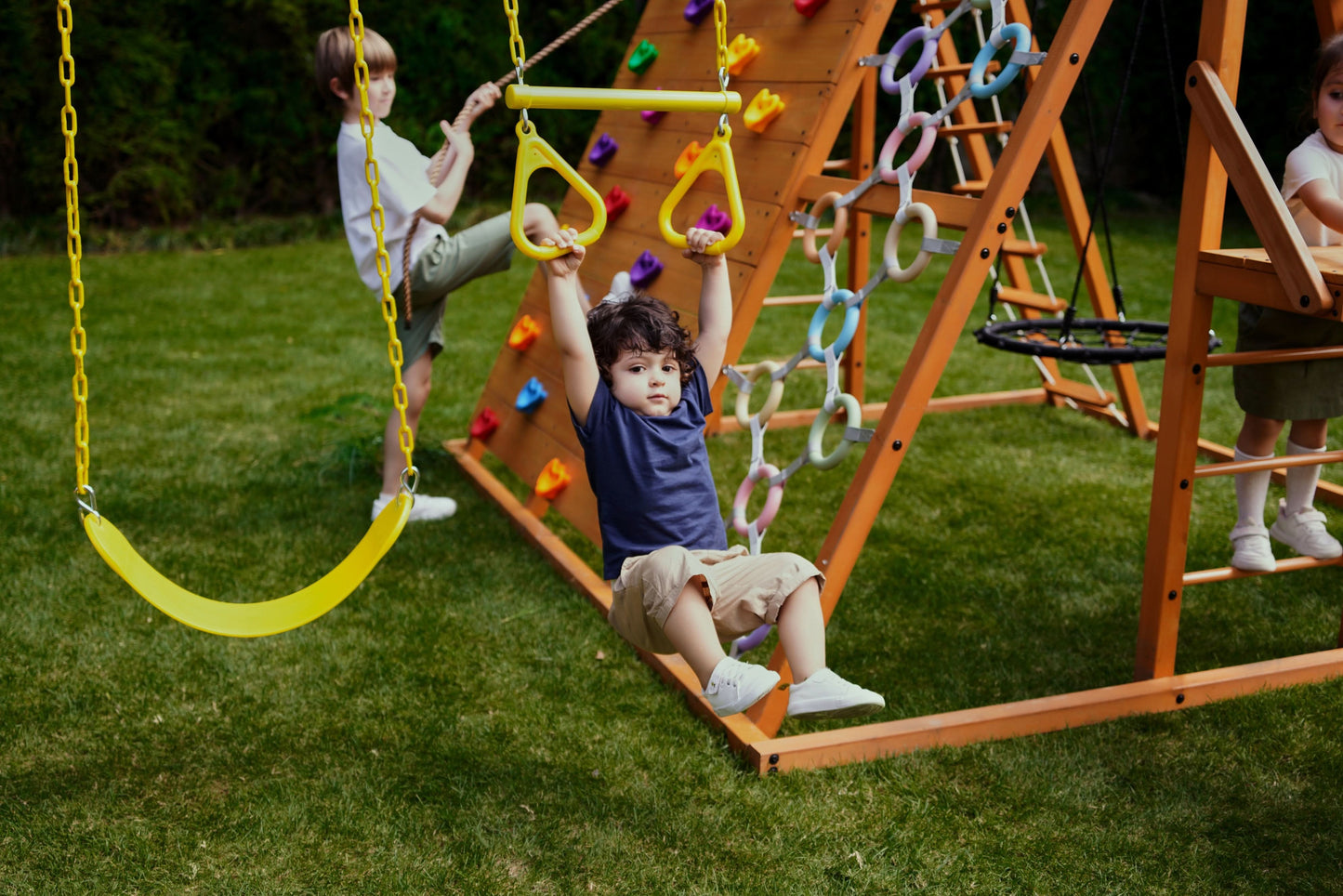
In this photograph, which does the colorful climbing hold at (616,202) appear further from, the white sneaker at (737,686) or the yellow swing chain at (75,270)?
the white sneaker at (737,686)

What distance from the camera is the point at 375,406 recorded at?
5.80 m

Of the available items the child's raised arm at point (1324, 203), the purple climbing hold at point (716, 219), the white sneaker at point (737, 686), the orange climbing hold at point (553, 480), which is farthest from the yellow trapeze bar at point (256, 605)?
the child's raised arm at point (1324, 203)

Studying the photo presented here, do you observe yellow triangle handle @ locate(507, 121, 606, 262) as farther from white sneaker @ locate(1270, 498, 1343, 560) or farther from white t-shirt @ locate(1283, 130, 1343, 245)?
white sneaker @ locate(1270, 498, 1343, 560)

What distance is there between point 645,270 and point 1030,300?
6.19 feet

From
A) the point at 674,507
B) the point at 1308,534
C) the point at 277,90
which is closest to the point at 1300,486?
the point at 1308,534

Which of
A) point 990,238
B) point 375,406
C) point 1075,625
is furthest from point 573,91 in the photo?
point 375,406

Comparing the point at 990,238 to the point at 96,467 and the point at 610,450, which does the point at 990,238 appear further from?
the point at 96,467

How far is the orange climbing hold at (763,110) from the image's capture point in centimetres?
391

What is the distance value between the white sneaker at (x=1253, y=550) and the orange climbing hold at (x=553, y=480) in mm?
2071

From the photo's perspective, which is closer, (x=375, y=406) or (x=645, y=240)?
(x=645, y=240)

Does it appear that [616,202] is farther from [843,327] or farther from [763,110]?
[843,327]

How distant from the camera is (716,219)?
3934 mm

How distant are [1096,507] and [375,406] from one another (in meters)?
3.25

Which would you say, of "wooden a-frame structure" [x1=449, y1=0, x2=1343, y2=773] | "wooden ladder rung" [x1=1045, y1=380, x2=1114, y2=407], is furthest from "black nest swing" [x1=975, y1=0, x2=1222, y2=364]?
"wooden a-frame structure" [x1=449, y1=0, x2=1343, y2=773]
